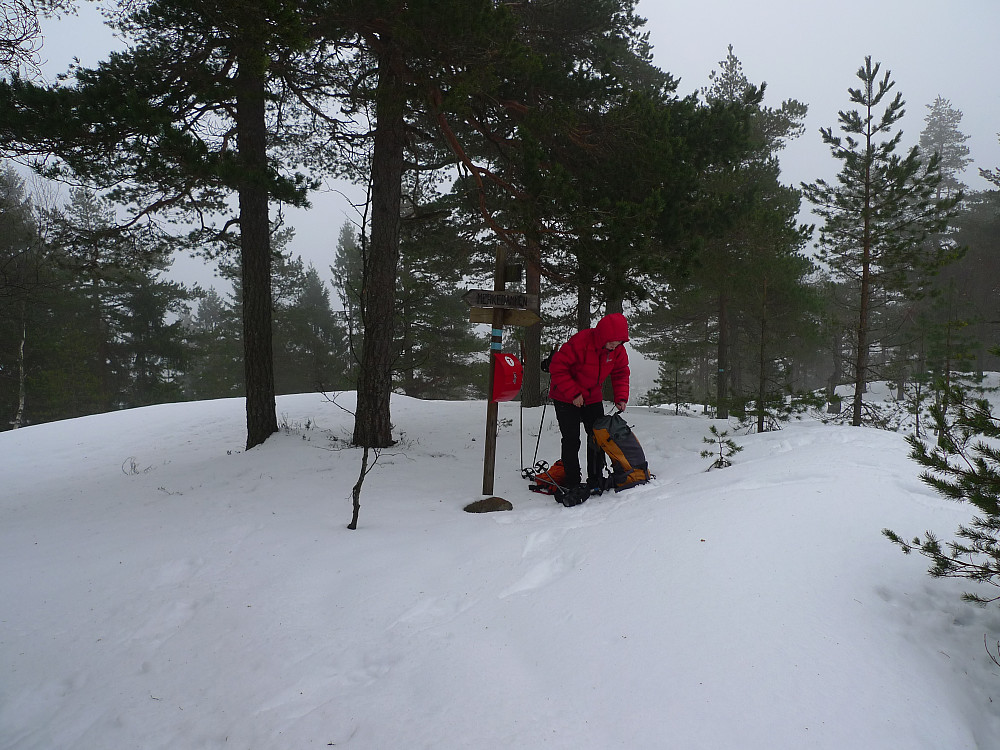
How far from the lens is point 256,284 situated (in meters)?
7.23

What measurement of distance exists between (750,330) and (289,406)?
50.0ft

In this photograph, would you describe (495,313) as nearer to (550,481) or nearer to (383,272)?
(550,481)

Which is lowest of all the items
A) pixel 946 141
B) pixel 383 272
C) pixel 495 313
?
pixel 495 313

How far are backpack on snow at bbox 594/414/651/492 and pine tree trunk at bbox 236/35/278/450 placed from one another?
508 centimetres

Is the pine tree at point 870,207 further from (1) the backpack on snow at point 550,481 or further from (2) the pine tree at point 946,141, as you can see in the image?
(2) the pine tree at point 946,141

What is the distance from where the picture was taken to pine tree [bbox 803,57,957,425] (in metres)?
9.20

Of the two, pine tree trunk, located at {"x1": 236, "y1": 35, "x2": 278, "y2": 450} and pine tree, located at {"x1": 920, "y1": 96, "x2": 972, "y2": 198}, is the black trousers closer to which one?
pine tree trunk, located at {"x1": 236, "y1": 35, "x2": 278, "y2": 450}

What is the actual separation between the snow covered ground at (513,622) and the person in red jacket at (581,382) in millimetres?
512

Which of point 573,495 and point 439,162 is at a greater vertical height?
point 439,162

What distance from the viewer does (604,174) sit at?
627cm

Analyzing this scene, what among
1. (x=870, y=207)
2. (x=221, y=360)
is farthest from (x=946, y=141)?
(x=221, y=360)

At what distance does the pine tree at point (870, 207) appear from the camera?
920cm

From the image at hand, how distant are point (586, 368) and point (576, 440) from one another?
0.79m

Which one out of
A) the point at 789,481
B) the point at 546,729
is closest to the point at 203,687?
the point at 546,729
